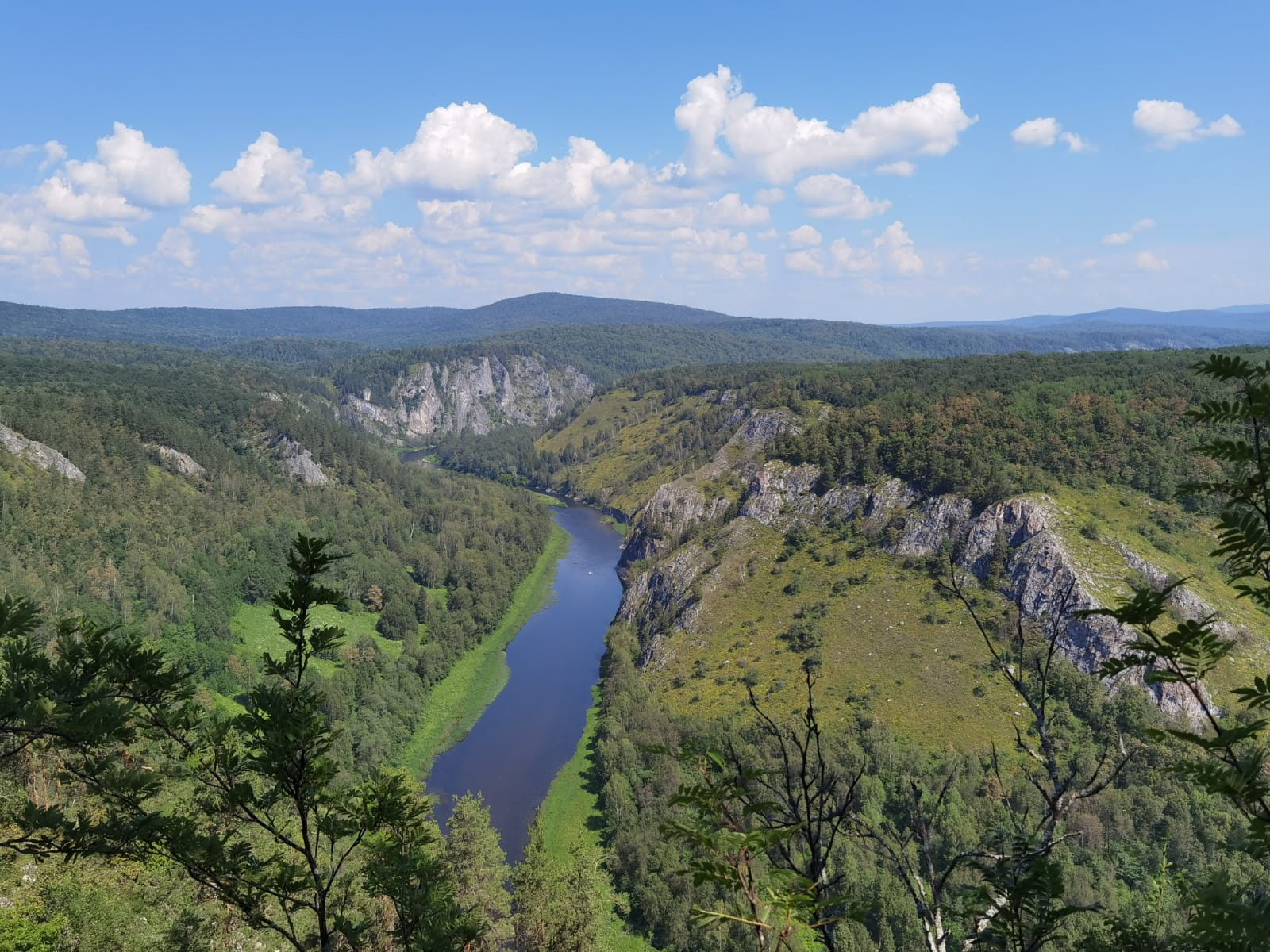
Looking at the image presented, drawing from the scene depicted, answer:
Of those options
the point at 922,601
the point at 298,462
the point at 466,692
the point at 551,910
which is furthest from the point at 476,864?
the point at 298,462

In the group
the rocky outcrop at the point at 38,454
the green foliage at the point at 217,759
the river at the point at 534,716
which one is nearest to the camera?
the green foliage at the point at 217,759

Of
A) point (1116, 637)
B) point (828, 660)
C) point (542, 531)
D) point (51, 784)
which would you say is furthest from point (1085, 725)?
point (542, 531)

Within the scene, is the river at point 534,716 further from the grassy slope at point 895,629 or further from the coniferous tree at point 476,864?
the coniferous tree at point 476,864

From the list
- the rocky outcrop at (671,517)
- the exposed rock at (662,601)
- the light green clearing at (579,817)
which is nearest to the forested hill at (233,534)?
the light green clearing at (579,817)

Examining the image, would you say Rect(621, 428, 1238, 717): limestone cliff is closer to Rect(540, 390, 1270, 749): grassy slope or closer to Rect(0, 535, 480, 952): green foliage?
Rect(540, 390, 1270, 749): grassy slope

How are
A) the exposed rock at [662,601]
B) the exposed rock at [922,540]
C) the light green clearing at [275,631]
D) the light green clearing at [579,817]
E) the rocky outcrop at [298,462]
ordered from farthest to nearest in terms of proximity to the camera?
the rocky outcrop at [298,462] → the light green clearing at [275,631] → the exposed rock at [662,601] → the exposed rock at [922,540] → the light green clearing at [579,817]

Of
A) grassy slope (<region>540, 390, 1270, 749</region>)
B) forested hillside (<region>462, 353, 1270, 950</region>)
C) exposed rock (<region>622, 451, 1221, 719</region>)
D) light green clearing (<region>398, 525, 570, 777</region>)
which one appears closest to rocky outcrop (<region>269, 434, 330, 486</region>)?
light green clearing (<region>398, 525, 570, 777</region>)
